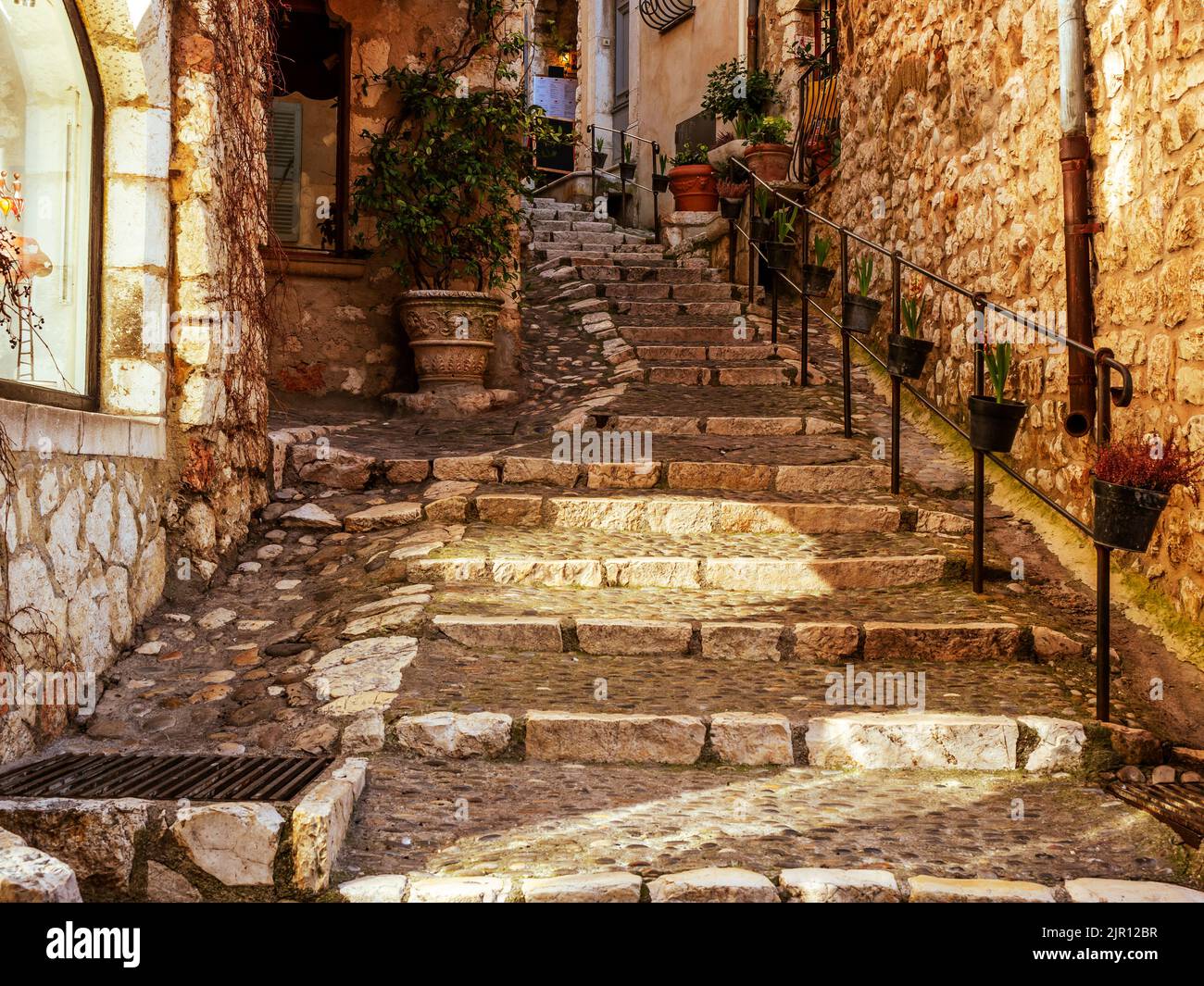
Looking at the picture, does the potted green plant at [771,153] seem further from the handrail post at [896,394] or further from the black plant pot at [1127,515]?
the black plant pot at [1127,515]

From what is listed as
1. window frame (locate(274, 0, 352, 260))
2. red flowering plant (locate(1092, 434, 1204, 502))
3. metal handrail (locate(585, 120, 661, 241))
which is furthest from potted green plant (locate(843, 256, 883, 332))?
metal handrail (locate(585, 120, 661, 241))

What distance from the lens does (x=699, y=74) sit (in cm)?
1145

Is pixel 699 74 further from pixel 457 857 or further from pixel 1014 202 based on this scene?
pixel 457 857

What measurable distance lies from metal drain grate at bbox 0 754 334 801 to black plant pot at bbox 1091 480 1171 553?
2.12m

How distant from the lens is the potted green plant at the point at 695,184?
9.73 meters

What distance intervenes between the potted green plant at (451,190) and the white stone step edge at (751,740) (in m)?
3.64

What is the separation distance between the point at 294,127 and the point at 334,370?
64.6 inches

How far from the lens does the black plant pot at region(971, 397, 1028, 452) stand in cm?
368

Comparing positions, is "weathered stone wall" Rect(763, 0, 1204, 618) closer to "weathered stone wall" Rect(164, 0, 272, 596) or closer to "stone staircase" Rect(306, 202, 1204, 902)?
"stone staircase" Rect(306, 202, 1204, 902)

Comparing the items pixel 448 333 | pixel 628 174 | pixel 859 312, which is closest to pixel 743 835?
pixel 859 312

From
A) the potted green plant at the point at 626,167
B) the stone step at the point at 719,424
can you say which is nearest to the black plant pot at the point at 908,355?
the stone step at the point at 719,424

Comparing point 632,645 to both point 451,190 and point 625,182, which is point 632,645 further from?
point 625,182

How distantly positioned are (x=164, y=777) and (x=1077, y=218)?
137 inches

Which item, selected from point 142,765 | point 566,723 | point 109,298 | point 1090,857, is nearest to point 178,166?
point 109,298
